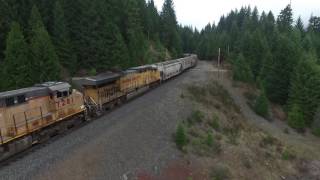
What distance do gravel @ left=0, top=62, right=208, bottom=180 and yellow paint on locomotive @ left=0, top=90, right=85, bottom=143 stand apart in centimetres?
136

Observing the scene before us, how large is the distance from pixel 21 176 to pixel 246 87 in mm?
47342

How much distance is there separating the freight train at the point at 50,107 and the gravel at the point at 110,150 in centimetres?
96

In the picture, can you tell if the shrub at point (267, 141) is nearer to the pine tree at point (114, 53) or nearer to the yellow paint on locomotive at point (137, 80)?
the yellow paint on locomotive at point (137, 80)

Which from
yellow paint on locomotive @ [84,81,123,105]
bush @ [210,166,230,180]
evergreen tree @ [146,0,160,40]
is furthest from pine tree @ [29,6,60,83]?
evergreen tree @ [146,0,160,40]

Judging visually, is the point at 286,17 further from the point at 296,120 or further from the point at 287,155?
the point at 287,155

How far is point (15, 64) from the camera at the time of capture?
37062 millimetres

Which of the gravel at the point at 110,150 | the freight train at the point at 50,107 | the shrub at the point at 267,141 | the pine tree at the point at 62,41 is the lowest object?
the shrub at the point at 267,141

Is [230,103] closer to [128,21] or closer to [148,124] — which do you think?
[148,124]

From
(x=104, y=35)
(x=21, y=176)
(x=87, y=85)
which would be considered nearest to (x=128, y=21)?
(x=104, y=35)

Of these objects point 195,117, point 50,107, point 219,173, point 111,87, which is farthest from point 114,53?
point 219,173

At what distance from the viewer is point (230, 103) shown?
1705 inches

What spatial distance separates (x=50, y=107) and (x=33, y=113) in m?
1.48

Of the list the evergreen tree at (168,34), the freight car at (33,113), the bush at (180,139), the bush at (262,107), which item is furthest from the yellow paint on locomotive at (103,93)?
the evergreen tree at (168,34)

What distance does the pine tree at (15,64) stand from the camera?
36844 millimetres
